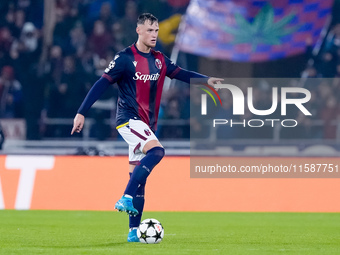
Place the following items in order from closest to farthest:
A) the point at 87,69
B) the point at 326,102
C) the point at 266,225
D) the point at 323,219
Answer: the point at 266,225
the point at 323,219
the point at 326,102
the point at 87,69

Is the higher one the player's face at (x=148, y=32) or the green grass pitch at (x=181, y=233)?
the player's face at (x=148, y=32)

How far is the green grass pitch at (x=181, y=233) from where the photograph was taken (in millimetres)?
6586

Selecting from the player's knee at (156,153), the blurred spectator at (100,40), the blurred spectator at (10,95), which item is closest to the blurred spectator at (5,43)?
the blurred spectator at (10,95)

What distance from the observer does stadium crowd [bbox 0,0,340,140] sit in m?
14.1

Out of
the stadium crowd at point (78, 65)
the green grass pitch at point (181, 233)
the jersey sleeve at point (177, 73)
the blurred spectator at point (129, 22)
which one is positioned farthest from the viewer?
the blurred spectator at point (129, 22)

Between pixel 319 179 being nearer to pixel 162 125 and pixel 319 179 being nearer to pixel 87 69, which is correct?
pixel 162 125

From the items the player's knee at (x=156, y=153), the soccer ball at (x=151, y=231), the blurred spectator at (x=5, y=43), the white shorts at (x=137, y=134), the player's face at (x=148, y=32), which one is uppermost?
the blurred spectator at (x=5, y=43)

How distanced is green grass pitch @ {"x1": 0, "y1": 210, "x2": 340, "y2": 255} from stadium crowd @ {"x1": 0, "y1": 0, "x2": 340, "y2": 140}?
3.21 m

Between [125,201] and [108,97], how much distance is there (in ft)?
26.2

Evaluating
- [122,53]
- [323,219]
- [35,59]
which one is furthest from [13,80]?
[122,53]

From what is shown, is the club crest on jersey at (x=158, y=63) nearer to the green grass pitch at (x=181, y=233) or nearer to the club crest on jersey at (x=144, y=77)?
the club crest on jersey at (x=144, y=77)

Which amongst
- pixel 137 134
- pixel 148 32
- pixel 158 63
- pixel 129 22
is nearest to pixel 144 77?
pixel 158 63

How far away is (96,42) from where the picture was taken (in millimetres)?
15477

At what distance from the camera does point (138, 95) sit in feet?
23.9
